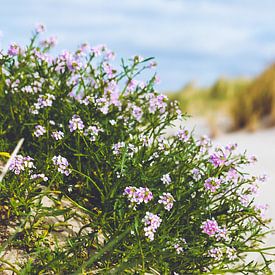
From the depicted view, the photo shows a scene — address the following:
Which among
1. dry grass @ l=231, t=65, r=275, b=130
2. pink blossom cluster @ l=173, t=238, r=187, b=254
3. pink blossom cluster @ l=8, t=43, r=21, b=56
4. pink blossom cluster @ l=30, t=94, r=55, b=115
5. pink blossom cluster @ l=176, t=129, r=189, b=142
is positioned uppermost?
dry grass @ l=231, t=65, r=275, b=130

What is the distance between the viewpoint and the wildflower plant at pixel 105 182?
8.62 feet

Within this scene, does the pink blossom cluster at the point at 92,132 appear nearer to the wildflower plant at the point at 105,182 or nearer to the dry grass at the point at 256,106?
the wildflower plant at the point at 105,182

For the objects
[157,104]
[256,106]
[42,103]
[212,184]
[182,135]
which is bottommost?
[212,184]

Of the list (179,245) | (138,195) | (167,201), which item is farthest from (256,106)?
(138,195)

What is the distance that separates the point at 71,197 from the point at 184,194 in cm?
59

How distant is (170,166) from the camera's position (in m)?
3.02

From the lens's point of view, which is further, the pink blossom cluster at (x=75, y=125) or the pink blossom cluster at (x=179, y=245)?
the pink blossom cluster at (x=75, y=125)

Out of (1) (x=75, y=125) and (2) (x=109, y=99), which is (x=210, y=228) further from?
(2) (x=109, y=99)

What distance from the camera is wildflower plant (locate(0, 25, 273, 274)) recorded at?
2.63 m

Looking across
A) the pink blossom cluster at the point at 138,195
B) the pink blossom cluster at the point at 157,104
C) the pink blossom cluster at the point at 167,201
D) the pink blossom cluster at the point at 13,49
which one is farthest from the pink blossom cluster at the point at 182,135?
the pink blossom cluster at the point at 13,49

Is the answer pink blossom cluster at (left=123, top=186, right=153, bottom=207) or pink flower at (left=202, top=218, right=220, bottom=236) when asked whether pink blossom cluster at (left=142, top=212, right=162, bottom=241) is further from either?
pink flower at (left=202, top=218, right=220, bottom=236)

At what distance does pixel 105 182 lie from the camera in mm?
2812

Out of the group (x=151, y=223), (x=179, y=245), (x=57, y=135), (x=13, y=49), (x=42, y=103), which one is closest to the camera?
(x=151, y=223)

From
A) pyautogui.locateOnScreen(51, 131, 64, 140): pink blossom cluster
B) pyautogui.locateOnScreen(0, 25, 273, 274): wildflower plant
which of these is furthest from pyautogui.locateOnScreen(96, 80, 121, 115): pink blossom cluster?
pyautogui.locateOnScreen(51, 131, 64, 140): pink blossom cluster
